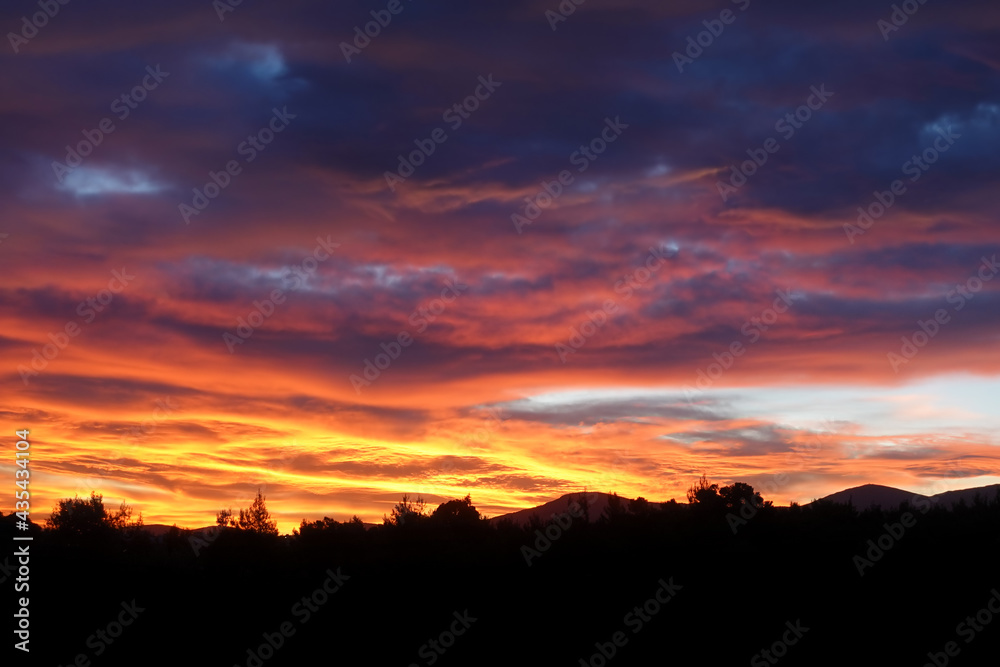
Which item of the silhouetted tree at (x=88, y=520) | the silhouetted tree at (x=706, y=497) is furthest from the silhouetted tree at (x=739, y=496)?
the silhouetted tree at (x=88, y=520)

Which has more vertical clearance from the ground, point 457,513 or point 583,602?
point 457,513

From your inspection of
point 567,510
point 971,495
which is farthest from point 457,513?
point 971,495

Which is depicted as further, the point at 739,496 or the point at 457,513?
the point at 457,513

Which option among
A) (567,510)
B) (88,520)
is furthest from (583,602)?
(88,520)

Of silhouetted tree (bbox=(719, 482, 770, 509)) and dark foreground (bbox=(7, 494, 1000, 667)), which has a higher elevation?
silhouetted tree (bbox=(719, 482, 770, 509))

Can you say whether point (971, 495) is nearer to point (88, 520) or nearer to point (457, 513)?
point (457, 513)

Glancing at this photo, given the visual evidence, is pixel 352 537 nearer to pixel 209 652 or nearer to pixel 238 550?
pixel 238 550

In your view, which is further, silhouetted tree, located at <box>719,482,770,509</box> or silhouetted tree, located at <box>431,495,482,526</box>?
silhouetted tree, located at <box>431,495,482,526</box>

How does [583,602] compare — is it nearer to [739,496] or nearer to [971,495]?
[739,496]

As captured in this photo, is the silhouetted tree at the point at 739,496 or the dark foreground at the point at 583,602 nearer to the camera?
the dark foreground at the point at 583,602

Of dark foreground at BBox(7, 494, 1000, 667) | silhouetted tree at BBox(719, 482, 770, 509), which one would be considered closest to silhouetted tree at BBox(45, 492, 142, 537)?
dark foreground at BBox(7, 494, 1000, 667)

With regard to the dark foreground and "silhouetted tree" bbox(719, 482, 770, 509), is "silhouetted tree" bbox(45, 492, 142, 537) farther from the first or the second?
"silhouetted tree" bbox(719, 482, 770, 509)

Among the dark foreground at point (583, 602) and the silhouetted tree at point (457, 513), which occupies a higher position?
the silhouetted tree at point (457, 513)

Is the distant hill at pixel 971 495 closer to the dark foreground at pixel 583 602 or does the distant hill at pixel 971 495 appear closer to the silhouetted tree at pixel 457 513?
the dark foreground at pixel 583 602
